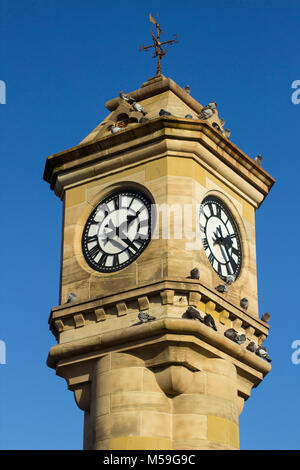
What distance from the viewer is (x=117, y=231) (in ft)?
108

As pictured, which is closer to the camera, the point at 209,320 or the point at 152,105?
the point at 209,320

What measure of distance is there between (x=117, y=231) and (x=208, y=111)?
13.8 ft

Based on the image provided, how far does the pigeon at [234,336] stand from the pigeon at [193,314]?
1327mm

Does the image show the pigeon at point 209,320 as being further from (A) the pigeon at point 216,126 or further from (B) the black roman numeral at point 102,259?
(A) the pigeon at point 216,126

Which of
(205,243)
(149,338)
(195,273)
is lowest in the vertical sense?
(149,338)

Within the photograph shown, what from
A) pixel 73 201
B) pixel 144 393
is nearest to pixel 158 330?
pixel 144 393

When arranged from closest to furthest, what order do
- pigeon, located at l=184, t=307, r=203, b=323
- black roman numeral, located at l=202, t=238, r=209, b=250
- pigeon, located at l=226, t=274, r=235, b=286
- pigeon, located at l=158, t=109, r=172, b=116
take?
pigeon, located at l=184, t=307, r=203, b=323 → black roman numeral, located at l=202, t=238, r=209, b=250 → pigeon, located at l=226, t=274, r=235, b=286 → pigeon, located at l=158, t=109, r=172, b=116

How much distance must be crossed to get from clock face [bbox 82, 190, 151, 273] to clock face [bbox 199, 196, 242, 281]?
1.53m

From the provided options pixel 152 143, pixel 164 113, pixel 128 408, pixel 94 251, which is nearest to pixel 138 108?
pixel 164 113

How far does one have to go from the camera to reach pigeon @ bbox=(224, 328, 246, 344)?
3183 cm

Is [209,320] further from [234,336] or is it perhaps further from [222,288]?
[222,288]

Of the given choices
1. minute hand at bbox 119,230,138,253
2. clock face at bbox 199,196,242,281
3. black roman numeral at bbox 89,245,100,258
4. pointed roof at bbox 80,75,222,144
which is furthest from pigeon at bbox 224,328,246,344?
pointed roof at bbox 80,75,222,144

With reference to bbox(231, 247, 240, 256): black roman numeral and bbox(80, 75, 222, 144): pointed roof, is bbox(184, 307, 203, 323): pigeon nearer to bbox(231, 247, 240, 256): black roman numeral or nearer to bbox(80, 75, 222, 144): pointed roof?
bbox(231, 247, 240, 256): black roman numeral
